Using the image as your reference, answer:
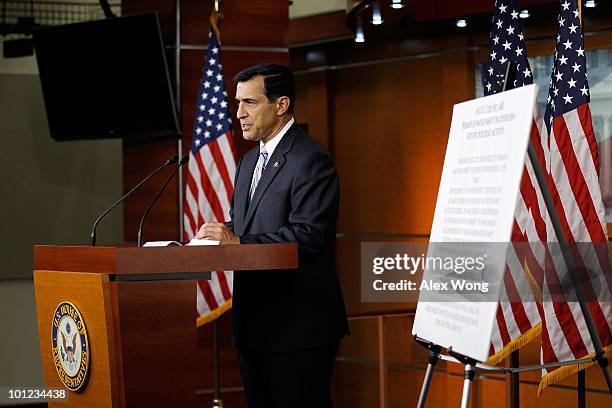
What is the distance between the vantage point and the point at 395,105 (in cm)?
657

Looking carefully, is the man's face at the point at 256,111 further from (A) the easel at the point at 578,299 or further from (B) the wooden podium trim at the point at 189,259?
(A) the easel at the point at 578,299

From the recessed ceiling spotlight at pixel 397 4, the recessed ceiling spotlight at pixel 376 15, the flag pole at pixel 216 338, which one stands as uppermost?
the recessed ceiling spotlight at pixel 397 4

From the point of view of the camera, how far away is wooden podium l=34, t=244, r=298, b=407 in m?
2.71

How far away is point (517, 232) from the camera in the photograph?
439 cm

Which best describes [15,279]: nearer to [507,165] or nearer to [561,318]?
[561,318]

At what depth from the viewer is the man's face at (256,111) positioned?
10.2ft

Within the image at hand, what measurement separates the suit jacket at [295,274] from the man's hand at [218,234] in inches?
3.3

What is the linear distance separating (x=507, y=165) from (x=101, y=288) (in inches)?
47.8

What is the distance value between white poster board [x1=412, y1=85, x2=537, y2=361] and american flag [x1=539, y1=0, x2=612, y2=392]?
52.7 inches

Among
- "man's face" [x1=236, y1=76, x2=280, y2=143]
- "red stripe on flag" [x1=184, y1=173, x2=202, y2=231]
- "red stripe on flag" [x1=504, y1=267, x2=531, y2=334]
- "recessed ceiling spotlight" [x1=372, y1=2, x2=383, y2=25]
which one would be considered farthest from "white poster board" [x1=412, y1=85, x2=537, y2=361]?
"red stripe on flag" [x1=184, y1=173, x2=202, y2=231]

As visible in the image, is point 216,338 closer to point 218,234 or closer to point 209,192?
point 209,192

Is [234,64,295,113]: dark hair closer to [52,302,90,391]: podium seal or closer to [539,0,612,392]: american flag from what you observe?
[52,302,90,391]: podium seal

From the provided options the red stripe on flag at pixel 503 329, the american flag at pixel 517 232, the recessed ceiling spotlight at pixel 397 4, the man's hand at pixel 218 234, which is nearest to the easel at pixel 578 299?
the man's hand at pixel 218 234

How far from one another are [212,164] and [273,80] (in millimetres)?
2222
